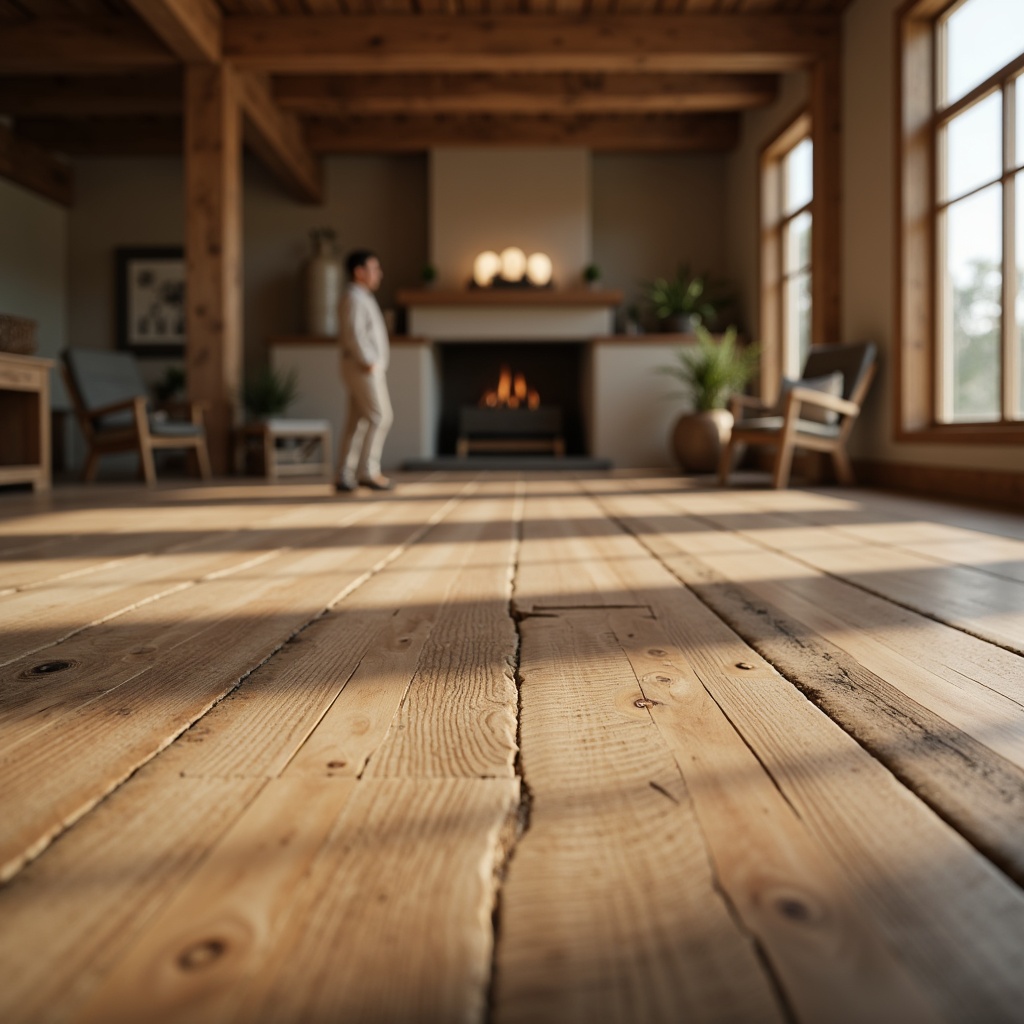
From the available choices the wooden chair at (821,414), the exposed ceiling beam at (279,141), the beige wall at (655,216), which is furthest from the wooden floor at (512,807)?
the beige wall at (655,216)

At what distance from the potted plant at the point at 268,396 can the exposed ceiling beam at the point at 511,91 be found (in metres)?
2.11

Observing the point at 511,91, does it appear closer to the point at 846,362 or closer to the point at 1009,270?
the point at 846,362

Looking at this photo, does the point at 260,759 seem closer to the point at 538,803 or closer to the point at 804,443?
the point at 538,803

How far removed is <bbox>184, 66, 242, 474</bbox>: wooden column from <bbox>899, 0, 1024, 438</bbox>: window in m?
4.09

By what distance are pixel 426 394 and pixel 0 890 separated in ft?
24.7

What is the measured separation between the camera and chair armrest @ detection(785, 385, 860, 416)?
477cm

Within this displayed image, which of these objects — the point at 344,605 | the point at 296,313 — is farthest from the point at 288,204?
the point at 344,605

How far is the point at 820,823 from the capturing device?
0.67 meters

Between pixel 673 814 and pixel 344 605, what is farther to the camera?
pixel 344 605

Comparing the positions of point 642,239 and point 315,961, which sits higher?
point 642,239

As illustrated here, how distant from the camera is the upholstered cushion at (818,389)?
496 centimetres

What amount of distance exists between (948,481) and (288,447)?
4.78 meters

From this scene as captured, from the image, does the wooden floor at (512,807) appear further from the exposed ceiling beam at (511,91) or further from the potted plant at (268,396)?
the exposed ceiling beam at (511,91)

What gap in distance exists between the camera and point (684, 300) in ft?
25.9
